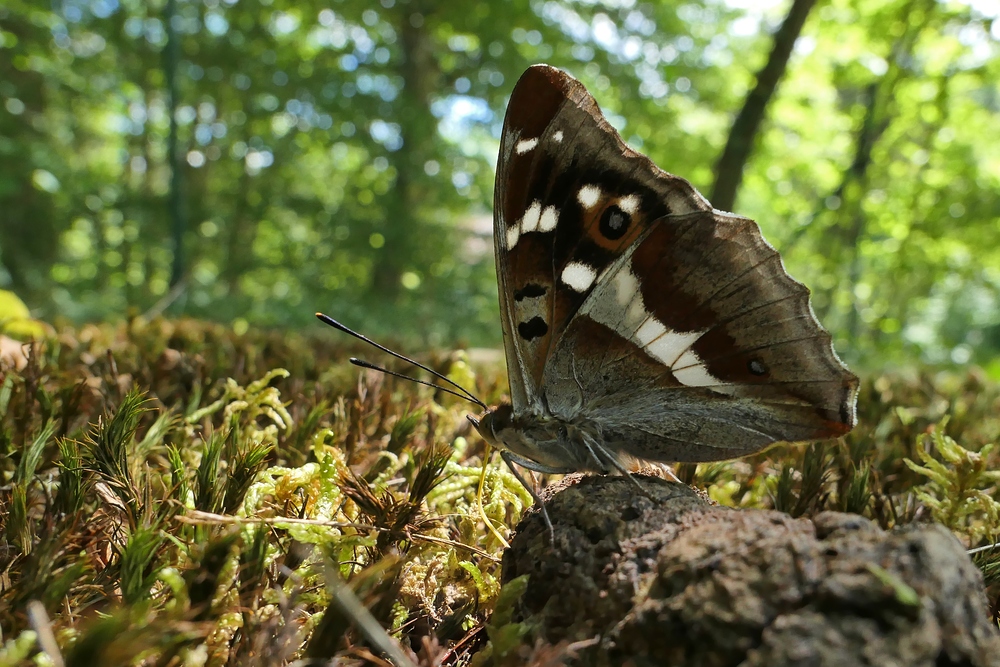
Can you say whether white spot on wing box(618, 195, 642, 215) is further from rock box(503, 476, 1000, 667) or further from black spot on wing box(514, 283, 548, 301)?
rock box(503, 476, 1000, 667)

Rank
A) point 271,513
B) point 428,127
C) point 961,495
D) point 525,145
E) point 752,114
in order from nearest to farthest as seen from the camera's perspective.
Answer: point 271,513 → point 961,495 → point 525,145 → point 752,114 → point 428,127

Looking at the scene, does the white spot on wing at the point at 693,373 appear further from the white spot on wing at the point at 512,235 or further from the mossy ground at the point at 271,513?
the white spot on wing at the point at 512,235

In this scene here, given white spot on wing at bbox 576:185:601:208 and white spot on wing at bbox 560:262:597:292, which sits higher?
Result: white spot on wing at bbox 576:185:601:208

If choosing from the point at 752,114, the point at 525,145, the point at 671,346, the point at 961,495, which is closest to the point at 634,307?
the point at 671,346

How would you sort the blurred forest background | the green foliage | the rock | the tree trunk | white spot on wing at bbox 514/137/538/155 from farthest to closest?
1. the blurred forest background
2. the tree trunk
3. white spot on wing at bbox 514/137/538/155
4. the green foliage
5. the rock

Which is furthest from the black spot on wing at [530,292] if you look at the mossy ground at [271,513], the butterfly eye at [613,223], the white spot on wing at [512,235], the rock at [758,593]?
the rock at [758,593]

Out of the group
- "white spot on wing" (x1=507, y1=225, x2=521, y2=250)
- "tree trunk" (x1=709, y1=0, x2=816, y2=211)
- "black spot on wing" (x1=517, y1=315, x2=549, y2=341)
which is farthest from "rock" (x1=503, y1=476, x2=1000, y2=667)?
"tree trunk" (x1=709, y1=0, x2=816, y2=211)

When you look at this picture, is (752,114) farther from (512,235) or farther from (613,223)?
(512,235)
